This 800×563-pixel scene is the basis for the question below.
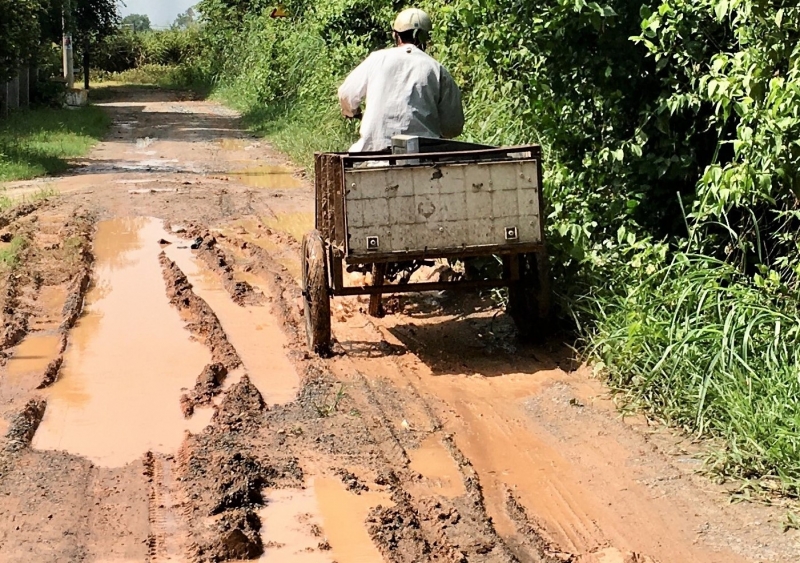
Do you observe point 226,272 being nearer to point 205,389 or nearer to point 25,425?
point 205,389

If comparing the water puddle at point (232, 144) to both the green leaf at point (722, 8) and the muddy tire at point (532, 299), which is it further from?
the green leaf at point (722, 8)

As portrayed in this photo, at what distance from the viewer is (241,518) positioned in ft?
15.0

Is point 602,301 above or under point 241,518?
above

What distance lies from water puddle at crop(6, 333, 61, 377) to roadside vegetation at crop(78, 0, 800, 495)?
3.48 m

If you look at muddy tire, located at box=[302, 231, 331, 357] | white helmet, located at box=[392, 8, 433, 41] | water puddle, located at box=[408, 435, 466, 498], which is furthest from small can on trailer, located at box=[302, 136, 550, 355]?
water puddle, located at box=[408, 435, 466, 498]

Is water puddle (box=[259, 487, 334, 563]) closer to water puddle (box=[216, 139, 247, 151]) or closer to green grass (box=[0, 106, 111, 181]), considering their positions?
green grass (box=[0, 106, 111, 181])

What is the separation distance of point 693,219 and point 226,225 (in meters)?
6.25

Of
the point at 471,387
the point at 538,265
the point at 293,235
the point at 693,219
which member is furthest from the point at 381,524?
the point at 293,235

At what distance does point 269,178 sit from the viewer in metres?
15.9

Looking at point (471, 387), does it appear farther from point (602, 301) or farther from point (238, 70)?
point (238, 70)

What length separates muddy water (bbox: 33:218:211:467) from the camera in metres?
5.66

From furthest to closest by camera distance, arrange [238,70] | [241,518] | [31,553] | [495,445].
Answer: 1. [238,70]
2. [495,445]
3. [241,518]
4. [31,553]

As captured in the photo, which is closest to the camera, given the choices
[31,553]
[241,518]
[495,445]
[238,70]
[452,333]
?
[31,553]

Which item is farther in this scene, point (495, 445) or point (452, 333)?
point (452, 333)
